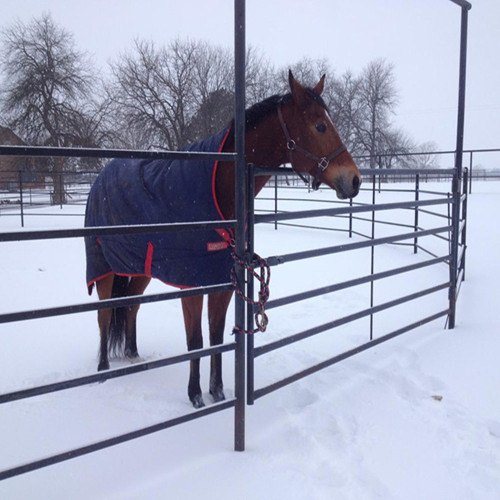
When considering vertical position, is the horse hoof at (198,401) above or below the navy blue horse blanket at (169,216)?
below

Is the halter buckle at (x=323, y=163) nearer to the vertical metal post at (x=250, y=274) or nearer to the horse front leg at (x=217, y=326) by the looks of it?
the vertical metal post at (x=250, y=274)

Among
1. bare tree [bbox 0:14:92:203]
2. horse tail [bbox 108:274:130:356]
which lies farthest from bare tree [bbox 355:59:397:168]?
horse tail [bbox 108:274:130:356]

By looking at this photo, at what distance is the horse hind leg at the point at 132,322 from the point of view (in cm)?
348

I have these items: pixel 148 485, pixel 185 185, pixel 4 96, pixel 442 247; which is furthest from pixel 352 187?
pixel 4 96

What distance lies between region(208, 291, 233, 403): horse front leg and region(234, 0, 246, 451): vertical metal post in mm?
376

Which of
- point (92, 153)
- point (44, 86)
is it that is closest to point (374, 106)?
point (44, 86)

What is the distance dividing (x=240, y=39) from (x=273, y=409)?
1915 millimetres

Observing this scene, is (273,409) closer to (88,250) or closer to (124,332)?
(124,332)

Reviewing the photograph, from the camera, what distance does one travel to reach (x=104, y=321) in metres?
3.36

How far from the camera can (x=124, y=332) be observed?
348 centimetres

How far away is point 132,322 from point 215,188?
4.81ft

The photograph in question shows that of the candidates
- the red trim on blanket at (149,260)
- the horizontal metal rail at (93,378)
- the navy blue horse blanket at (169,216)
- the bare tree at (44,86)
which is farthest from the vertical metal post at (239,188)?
the bare tree at (44,86)

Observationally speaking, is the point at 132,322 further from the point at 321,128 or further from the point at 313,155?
the point at 321,128

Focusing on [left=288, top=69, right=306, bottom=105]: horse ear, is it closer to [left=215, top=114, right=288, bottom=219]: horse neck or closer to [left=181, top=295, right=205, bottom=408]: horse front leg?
[left=215, top=114, right=288, bottom=219]: horse neck
